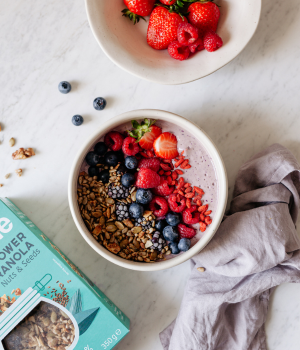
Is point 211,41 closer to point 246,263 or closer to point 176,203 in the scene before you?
point 176,203

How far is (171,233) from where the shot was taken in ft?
3.39

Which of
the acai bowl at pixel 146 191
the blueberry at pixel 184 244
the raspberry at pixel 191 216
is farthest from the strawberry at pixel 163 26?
the blueberry at pixel 184 244

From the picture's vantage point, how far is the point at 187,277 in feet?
4.01

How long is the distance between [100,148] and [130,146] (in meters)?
0.11

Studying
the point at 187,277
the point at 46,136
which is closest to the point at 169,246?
the point at 187,277

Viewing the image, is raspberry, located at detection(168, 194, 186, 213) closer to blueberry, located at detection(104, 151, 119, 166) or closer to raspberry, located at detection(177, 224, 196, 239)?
raspberry, located at detection(177, 224, 196, 239)

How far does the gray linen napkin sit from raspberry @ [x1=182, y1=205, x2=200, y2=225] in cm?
11

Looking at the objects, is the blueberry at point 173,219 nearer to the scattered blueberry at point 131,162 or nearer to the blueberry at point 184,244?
the blueberry at point 184,244

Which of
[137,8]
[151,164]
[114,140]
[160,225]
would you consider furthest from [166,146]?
[137,8]

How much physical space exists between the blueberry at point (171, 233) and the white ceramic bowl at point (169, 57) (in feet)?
1.71

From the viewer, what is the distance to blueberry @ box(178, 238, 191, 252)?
1.02 metres

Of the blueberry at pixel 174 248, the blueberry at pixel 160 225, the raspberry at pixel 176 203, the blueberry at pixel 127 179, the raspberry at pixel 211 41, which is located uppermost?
the raspberry at pixel 211 41

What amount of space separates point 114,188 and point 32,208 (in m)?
0.40

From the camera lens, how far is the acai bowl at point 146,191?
1.03m
